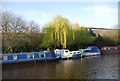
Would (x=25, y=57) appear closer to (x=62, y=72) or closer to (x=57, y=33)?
(x=62, y=72)

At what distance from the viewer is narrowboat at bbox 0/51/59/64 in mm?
22362

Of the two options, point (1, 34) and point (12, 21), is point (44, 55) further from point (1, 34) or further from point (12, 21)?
point (12, 21)

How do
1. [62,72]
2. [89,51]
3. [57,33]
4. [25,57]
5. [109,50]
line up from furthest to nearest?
1. [109,50]
2. [89,51]
3. [57,33]
4. [25,57]
5. [62,72]

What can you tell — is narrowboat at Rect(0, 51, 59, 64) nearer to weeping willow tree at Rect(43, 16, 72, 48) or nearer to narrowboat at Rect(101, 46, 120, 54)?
weeping willow tree at Rect(43, 16, 72, 48)

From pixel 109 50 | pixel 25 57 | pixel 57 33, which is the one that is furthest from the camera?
pixel 109 50

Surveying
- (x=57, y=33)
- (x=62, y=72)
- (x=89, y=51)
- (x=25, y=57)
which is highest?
(x=57, y=33)

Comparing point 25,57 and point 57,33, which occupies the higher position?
point 57,33

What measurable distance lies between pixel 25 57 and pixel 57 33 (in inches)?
479

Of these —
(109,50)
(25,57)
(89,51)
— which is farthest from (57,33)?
(109,50)

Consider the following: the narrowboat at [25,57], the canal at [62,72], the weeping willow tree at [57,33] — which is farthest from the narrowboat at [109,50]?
the canal at [62,72]

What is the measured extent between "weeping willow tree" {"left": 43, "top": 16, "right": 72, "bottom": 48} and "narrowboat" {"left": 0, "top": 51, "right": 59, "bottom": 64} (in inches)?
347

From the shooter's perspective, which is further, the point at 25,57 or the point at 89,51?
the point at 89,51

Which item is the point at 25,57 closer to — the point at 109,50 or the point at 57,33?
the point at 57,33

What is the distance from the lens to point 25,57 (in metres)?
24.0
